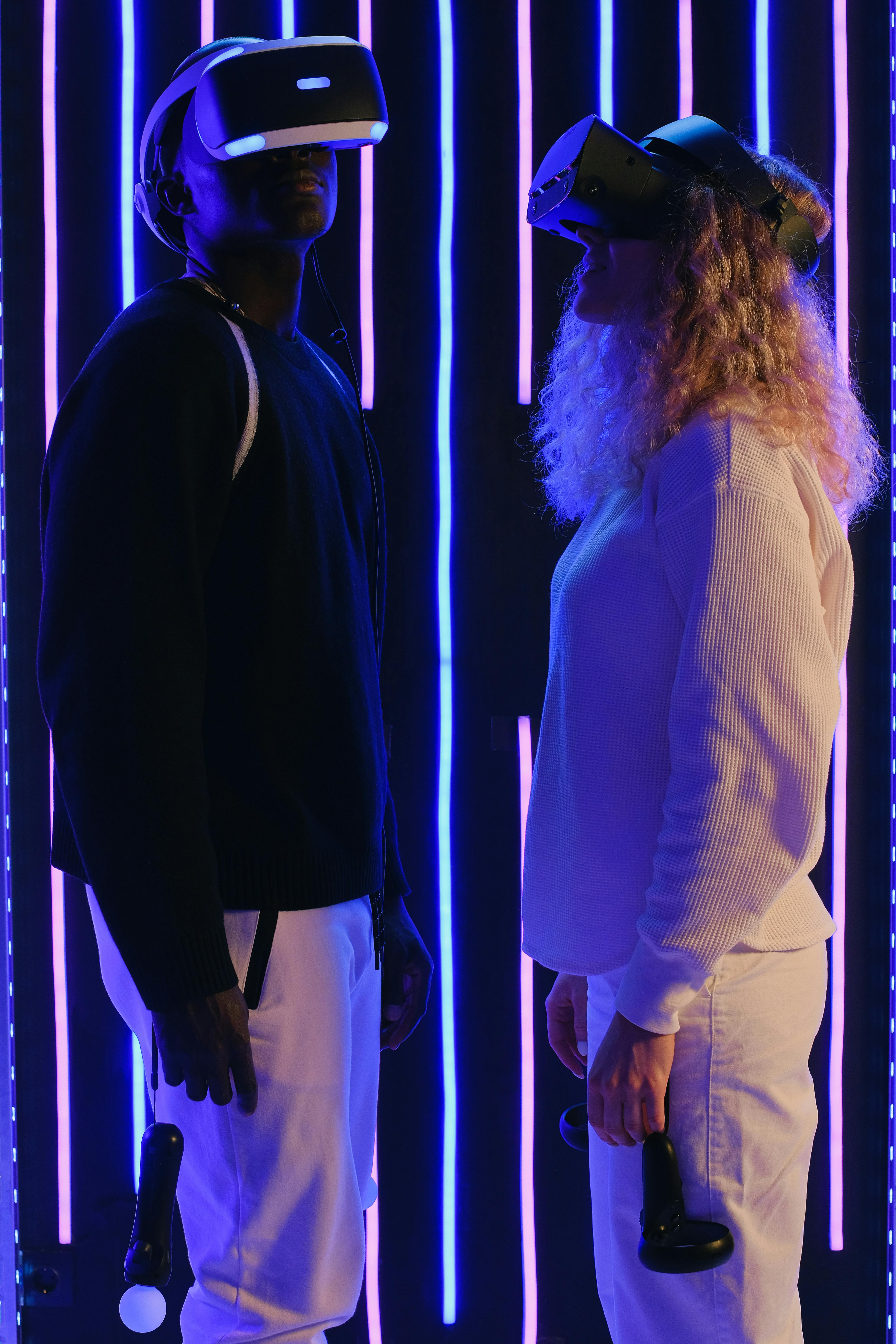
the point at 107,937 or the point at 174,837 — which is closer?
the point at 174,837

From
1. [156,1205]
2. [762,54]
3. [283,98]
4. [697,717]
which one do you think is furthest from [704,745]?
[762,54]

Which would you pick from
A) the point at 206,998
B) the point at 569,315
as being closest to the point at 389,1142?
the point at 206,998

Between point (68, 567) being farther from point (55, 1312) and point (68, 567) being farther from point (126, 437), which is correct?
point (55, 1312)

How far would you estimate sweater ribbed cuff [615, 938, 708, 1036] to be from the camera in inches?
38.6

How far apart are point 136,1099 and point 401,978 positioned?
0.77 metres

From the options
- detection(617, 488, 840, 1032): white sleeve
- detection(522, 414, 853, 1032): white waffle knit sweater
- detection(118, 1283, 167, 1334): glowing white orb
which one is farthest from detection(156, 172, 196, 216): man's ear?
detection(118, 1283, 167, 1334): glowing white orb

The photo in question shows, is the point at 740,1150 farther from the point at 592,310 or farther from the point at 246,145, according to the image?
the point at 246,145

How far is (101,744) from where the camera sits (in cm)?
98

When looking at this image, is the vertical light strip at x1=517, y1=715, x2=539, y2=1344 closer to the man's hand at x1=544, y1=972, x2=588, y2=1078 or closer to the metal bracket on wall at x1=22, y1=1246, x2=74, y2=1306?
the man's hand at x1=544, y1=972, x2=588, y2=1078

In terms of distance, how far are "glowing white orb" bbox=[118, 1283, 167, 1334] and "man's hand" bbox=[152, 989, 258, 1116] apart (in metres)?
0.34

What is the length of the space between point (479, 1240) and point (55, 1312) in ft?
2.73

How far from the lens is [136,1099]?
6.10ft

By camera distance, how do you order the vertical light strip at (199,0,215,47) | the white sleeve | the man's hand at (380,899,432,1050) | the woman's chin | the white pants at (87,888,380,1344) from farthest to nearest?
the vertical light strip at (199,0,215,47) → the man's hand at (380,899,432,1050) → the woman's chin → the white pants at (87,888,380,1344) → the white sleeve

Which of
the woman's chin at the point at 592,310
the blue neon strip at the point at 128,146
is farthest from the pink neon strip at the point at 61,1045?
the woman's chin at the point at 592,310
